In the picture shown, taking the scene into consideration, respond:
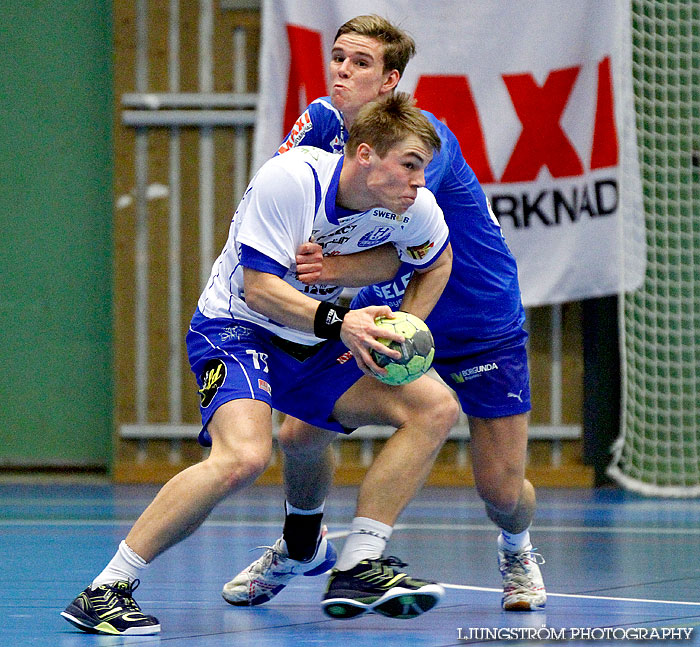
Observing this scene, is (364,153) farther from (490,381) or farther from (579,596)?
(579,596)

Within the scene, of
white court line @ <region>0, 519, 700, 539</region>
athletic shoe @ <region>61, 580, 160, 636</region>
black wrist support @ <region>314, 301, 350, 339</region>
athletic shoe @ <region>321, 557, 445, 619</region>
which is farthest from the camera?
white court line @ <region>0, 519, 700, 539</region>

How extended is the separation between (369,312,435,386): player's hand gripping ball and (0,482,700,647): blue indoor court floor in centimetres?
75

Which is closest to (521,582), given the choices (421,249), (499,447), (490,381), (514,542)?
(514,542)

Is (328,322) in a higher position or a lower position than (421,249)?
lower

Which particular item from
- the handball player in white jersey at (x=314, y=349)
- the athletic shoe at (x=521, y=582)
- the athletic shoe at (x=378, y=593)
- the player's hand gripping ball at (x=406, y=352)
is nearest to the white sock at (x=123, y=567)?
the handball player in white jersey at (x=314, y=349)

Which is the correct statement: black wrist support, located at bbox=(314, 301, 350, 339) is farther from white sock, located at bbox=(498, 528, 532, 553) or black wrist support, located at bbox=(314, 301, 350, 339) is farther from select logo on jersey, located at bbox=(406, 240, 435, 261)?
white sock, located at bbox=(498, 528, 532, 553)

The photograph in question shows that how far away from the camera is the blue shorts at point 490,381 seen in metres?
4.51

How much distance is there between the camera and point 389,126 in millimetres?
3721

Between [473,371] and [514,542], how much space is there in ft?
2.05

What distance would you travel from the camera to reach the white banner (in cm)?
905

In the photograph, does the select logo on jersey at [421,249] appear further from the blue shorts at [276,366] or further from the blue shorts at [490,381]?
the blue shorts at [490,381]

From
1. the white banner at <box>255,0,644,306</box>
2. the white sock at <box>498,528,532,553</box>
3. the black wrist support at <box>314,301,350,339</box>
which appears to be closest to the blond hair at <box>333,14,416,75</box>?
the black wrist support at <box>314,301,350,339</box>

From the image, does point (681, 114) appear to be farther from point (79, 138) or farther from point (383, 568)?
point (383, 568)

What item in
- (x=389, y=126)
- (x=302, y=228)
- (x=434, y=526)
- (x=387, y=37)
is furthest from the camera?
(x=434, y=526)
